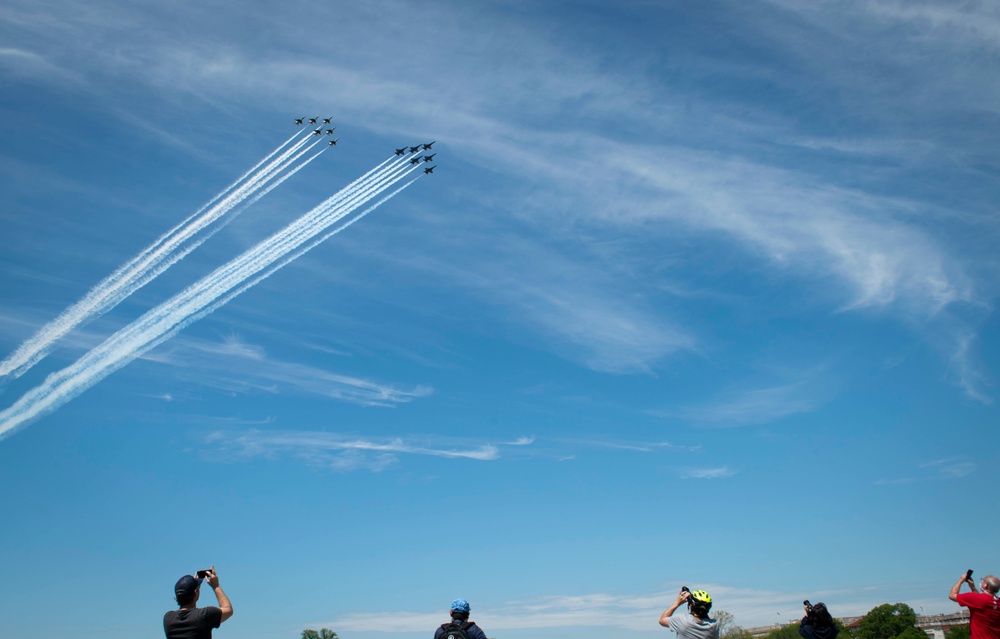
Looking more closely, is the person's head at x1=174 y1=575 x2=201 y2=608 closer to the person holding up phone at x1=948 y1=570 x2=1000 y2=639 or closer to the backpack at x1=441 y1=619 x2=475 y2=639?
the backpack at x1=441 y1=619 x2=475 y2=639

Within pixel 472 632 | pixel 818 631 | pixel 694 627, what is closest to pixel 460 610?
pixel 472 632

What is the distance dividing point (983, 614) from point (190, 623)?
643 inches

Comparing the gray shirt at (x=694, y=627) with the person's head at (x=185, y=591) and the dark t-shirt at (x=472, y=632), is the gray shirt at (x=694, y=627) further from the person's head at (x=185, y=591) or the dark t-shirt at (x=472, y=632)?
the person's head at (x=185, y=591)

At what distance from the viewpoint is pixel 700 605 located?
1375 cm

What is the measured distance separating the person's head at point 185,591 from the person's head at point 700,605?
9336mm

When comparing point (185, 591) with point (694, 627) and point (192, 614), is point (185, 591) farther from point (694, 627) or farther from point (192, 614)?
point (694, 627)

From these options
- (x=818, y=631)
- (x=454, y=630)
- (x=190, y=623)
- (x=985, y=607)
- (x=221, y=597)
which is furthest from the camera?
(x=818, y=631)

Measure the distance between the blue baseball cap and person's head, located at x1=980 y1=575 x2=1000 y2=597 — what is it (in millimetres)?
16671

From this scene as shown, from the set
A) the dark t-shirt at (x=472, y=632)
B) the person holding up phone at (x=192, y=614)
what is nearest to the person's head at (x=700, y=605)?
the dark t-shirt at (x=472, y=632)

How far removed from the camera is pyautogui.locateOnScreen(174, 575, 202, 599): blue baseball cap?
11.8m

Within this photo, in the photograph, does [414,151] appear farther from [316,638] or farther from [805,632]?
[316,638]

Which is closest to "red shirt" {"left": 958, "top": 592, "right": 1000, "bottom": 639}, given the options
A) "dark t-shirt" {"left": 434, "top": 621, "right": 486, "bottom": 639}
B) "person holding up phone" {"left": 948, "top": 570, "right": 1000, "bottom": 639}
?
"person holding up phone" {"left": 948, "top": 570, "right": 1000, "bottom": 639}

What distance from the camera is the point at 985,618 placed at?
15320mm

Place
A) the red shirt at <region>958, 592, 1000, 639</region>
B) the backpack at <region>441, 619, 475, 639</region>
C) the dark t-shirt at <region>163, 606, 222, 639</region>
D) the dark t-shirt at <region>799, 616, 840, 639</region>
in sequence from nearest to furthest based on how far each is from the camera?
1. the dark t-shirt at <region>163, 606, 222, 639</region>
2. the backpack at <region>441, 619, 475, 639</region>
3. the red shirt at <region>958, 592, 1000, 639</region>
4. the dark t-shirt at <region>799, 616, 840, 639</region>
